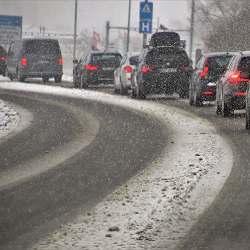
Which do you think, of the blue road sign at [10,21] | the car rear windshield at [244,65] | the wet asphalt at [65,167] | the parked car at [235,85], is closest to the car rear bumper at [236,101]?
the parked car at [235,85]

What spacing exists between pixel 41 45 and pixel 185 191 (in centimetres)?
3544

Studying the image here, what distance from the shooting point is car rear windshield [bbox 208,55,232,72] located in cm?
2534

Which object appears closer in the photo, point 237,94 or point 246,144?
point 246,144

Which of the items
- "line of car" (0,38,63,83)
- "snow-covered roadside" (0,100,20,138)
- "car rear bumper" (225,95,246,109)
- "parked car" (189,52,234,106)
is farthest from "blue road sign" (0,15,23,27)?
"car rear bumper" (225,95,246,109)

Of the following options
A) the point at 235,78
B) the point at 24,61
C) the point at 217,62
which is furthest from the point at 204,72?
the point at 24,61

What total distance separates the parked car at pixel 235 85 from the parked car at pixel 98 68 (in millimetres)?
16511

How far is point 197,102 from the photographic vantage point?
84.4 ft

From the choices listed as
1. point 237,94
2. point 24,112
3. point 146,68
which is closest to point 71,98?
point 146,68

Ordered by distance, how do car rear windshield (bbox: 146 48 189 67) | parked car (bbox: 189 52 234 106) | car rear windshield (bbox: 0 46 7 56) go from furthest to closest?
car rear windshield (bbox: 0 46 7 56)
car rear windshield (bbox: 146 48 189 67)
parked car (bbox: 189 52 234 106)

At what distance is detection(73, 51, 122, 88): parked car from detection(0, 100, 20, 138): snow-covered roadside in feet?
38.3

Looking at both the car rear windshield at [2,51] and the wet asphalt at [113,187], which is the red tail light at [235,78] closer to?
the wet asphalt at [113,187]

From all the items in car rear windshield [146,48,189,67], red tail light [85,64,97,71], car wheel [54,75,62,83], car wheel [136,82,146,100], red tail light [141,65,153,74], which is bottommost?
car wheel [54,75,62,83]

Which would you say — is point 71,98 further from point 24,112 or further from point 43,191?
point 43,191

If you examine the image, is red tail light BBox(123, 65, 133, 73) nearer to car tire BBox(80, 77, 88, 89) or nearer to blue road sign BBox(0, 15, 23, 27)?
car tire BBox(80, 77, 88, 89)
